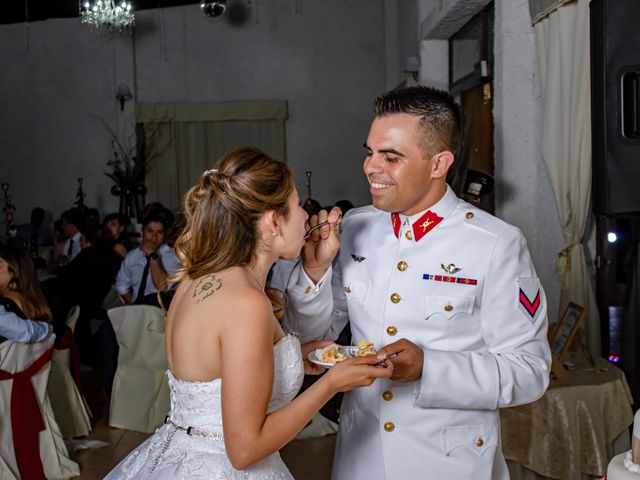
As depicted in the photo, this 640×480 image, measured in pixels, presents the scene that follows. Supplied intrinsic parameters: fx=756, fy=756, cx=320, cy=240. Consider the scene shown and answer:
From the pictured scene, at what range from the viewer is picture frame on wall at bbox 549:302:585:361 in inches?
129

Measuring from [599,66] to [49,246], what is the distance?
33.1 ft

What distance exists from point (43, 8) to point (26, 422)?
9.21m

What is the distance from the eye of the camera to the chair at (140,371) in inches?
188

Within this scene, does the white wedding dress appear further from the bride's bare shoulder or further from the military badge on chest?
the military badge on chest

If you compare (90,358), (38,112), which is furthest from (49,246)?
(90,358)

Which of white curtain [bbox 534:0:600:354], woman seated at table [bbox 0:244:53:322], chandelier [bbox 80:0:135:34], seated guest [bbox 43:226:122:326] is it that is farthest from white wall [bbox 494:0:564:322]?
chandelier [bbox 80:0:135:34]

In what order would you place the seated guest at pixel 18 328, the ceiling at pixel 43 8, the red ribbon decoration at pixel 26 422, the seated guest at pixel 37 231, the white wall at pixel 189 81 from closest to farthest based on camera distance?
the seated guest at pixel 18 328 < the red ribbon decoration at pixel 26 422 < the seated guest at pixel 37 231 < the ceiling at pixel 43 8 < the white wall at pixel 189 81

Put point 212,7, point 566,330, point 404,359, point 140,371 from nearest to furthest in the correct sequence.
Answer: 1. point 404,359
2. point 566,330
3. point 140,371
4. point 212,7

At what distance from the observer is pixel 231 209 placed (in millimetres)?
1793

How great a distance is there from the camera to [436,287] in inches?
75.5

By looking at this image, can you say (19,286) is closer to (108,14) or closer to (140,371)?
(140,371)

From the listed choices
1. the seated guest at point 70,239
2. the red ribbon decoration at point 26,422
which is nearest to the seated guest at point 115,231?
the seated guest at point 70,239

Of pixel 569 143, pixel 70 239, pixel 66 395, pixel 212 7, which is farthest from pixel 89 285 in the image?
pixel 212 7

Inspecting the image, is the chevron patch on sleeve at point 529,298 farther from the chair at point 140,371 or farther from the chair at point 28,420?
the chair at point 140,371
